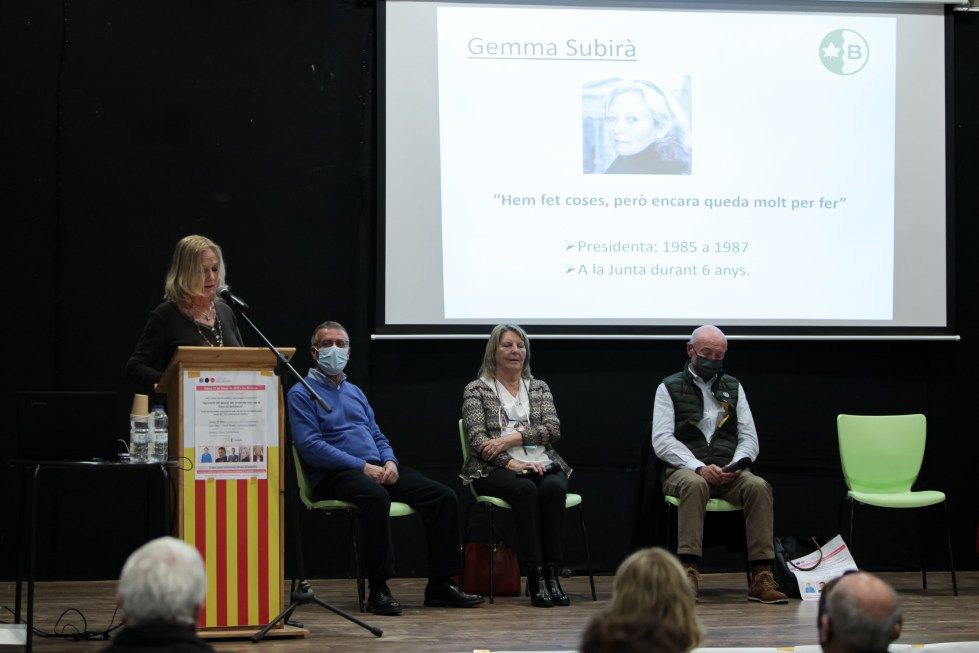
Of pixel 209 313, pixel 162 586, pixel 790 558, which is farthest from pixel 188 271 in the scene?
pixel 790 558

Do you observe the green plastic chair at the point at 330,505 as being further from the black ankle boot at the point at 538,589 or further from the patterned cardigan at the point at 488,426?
the black ankle boot at the point at 538,589

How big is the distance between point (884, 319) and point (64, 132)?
4064mm

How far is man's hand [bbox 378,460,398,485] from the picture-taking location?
16.5ft

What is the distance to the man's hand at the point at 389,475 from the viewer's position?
16.5 ft

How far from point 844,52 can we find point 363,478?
128 inches

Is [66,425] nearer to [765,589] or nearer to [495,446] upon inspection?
[495,446]

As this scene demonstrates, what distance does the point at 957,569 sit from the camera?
6.25 meters

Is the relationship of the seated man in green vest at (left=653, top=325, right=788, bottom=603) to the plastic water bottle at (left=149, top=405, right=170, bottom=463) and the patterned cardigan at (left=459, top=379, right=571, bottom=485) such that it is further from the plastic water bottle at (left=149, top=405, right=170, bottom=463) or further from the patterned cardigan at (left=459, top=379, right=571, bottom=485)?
the plastic water bottle at (left=149, top=405, right=170, bottom=463)

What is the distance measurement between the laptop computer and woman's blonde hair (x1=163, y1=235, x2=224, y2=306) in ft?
2.01

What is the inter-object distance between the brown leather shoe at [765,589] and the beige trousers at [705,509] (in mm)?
68

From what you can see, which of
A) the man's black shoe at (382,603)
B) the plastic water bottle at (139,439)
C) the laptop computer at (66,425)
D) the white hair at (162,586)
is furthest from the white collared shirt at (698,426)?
the white hair at (162,586)

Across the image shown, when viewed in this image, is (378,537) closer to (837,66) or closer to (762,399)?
(762,399)

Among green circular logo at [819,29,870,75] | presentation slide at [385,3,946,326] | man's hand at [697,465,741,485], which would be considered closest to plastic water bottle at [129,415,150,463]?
presentation slide at [385,3,946,326]

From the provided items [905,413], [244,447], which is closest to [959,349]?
[905,413]
